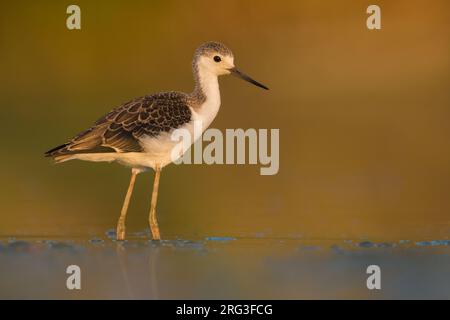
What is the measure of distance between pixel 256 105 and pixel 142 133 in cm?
947

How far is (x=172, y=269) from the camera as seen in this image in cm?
1058

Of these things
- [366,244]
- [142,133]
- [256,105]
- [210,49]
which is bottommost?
[366,244]

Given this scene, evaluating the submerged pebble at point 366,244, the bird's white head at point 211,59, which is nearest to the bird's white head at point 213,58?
the bird's white head at point 211,59

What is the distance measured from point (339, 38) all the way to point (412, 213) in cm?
1098

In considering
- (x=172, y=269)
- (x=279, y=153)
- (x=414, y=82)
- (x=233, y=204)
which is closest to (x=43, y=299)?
(x=172, y=269)

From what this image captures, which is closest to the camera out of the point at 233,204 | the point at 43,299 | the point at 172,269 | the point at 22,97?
the point at 43,299

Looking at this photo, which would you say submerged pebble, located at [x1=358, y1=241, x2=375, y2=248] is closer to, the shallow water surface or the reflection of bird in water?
the shallow water surface

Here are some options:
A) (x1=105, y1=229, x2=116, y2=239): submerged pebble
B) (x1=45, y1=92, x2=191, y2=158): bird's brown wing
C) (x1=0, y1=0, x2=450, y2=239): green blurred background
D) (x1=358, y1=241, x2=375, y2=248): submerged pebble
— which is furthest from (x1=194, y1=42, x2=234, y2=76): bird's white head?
(x1=358, y1=241, x2=375, y2=248): submerged pebble

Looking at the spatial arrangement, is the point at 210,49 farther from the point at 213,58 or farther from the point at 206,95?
the point at 206,95

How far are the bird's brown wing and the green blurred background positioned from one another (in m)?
1.20

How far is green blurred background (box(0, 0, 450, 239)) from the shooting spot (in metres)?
14.7

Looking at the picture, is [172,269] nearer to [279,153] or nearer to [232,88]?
[279,153]

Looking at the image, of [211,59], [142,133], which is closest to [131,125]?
[142,133]

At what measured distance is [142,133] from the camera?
41.3 ft
